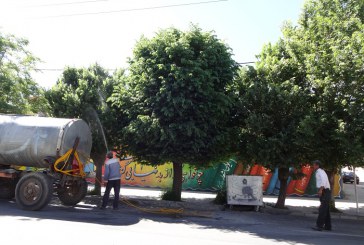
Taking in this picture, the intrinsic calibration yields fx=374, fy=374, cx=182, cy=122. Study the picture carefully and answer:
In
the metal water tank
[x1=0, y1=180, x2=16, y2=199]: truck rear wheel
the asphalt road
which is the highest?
the metal water tank

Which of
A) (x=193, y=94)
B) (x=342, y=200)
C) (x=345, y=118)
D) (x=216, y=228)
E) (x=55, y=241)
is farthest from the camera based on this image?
(x=342, y=200)

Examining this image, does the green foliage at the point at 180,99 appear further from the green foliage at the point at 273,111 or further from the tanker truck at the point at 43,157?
the tanker truck at the point at 43,157

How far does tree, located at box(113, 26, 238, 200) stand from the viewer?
1273 cm

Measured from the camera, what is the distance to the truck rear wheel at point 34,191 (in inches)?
428

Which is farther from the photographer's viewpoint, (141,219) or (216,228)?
(141,219)

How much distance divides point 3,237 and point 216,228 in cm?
501

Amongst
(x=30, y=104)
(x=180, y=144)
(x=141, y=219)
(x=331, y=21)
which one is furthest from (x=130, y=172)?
(x=331, y=21)

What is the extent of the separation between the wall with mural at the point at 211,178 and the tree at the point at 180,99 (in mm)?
6447

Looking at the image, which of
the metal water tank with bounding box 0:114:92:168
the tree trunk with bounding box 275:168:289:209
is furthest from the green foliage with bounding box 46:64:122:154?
the tree trunk with bounding box 275:168:289:209

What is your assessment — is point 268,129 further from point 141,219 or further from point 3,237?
point 3,237

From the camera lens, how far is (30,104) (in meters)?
17.2

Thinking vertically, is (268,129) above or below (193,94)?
below

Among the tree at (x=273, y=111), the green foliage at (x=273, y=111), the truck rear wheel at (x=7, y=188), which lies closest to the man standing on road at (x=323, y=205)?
the tree at (x=273, y=111)

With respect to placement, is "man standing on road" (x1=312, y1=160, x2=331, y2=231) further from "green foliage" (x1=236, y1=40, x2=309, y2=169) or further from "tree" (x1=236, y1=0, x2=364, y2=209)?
"green foliage" (x1=236, y1=40, x2=309, y2=169)
